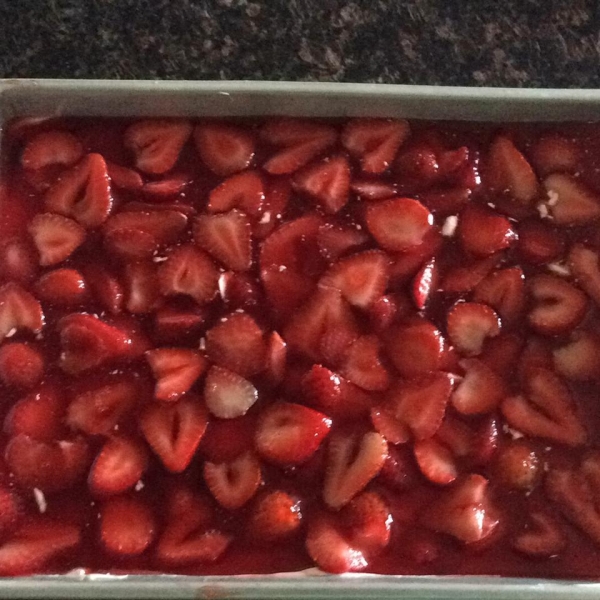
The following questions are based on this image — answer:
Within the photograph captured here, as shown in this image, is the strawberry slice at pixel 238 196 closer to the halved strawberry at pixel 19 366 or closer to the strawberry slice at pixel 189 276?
the strawberry slice at pixel 189 276

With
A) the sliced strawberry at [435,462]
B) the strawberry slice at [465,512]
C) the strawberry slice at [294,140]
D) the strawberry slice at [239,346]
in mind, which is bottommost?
the strawberry slice at [465,512]

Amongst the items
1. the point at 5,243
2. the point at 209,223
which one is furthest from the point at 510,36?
the point at 5,243

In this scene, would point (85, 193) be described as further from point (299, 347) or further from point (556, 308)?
point (556, 308)

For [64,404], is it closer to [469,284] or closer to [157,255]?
[157,255]

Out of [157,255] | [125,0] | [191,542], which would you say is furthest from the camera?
[125,0]

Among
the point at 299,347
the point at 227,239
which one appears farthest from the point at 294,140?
the point at 299,347

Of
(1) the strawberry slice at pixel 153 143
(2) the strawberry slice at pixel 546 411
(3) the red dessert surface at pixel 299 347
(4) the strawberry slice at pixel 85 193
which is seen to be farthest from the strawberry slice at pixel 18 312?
(2) the strawberry slice at pixel 546 411

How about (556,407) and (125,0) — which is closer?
(556,407)
